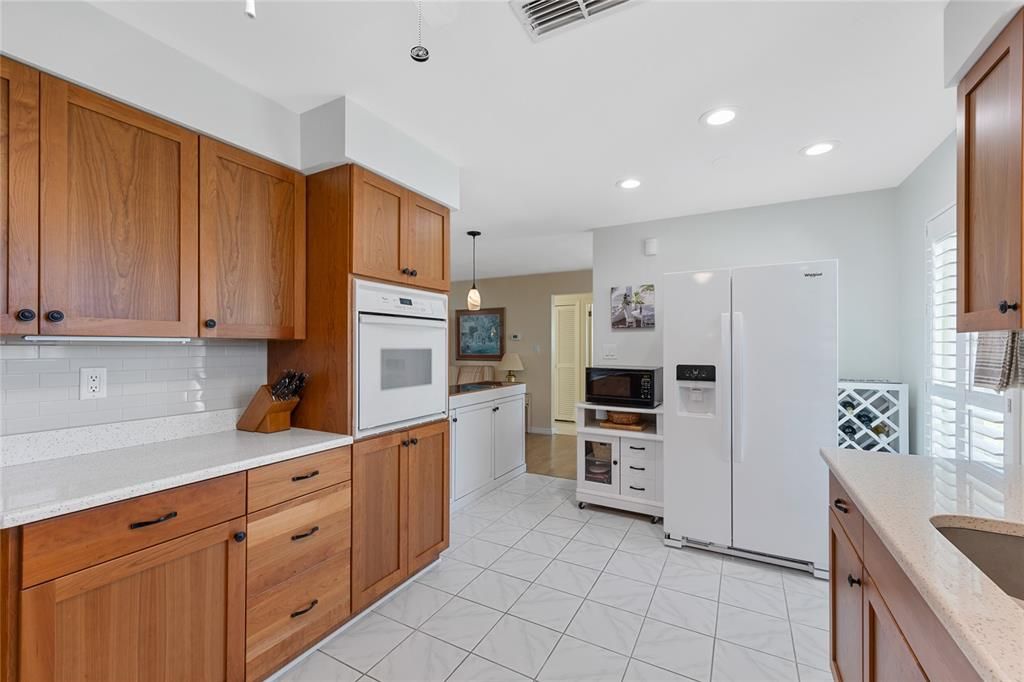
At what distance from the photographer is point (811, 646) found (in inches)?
75.9

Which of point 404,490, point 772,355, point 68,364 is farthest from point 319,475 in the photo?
point 772,355

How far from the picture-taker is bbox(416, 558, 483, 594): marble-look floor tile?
7.89ft

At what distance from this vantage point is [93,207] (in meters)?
1.48

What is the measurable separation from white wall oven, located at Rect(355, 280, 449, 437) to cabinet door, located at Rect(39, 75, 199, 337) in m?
0.68

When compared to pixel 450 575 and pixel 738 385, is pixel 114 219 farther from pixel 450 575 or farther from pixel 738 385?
pixel 738 385

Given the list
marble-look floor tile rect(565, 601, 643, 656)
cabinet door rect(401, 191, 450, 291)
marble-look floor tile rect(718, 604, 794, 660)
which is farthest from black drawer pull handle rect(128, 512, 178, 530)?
marble-look floor tile rect(718, 604, 794, 660)

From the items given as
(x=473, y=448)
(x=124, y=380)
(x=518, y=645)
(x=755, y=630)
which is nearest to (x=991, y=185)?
(x=755, y=630)

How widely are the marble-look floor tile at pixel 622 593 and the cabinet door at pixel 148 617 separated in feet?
5.32

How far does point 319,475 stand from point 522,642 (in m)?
1.15

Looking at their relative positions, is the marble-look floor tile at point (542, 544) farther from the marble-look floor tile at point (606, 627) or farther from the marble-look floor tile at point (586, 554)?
the marble-look floor tile at point (606, 627)

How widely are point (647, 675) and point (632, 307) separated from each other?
2740mm

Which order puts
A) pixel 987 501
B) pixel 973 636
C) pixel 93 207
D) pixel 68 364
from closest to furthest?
pixel 973 636 → pixel 987 501 → pixel 93 207 → pixel 68 364

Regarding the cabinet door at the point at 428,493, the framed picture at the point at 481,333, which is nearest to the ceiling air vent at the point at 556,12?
the cabinet door at the point at 428,493

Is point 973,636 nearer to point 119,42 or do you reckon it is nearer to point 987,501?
point 987,501
